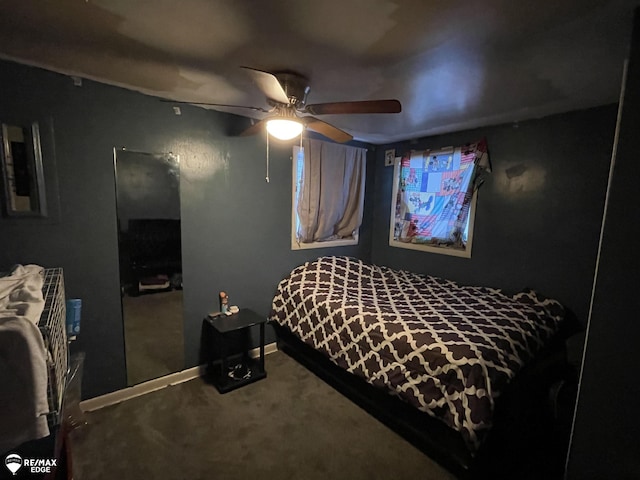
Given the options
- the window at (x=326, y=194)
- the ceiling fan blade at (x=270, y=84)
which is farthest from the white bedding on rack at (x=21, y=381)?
the window at (x=326, y=194)

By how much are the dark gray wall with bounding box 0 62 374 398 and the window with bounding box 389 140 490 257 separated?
4.83 ft

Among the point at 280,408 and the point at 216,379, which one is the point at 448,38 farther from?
the point at 216,379

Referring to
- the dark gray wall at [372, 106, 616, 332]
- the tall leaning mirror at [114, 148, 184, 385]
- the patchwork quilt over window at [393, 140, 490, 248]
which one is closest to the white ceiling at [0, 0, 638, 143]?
the dark gray wall at [372, 106, 616, 332]

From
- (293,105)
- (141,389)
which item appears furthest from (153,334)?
(293,105)

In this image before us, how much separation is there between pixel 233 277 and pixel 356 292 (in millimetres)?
1168

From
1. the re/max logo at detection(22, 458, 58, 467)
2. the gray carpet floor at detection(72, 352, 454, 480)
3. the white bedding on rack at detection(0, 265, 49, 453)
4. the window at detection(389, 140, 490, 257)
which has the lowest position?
the gray carpet floor at detection(72, 352, 454, 480)

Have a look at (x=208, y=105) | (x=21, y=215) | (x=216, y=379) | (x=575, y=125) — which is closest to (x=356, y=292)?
(x=216, y=379)

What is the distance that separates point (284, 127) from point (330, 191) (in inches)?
62.0

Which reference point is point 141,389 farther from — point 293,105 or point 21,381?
point 293,105

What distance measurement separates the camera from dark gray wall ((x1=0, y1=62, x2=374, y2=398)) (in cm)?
195

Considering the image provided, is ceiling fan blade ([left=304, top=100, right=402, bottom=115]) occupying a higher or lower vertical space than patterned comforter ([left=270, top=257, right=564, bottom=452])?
higher

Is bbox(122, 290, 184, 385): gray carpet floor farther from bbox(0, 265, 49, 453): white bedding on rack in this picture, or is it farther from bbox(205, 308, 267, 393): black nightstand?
bbox(0, 265, 49, 453): white bedding on rack

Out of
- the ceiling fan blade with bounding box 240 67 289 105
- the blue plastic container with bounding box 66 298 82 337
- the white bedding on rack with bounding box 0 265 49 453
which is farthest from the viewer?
the blue plastic container with bounding box 66 298 82 337

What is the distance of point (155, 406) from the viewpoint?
7.54 feet
